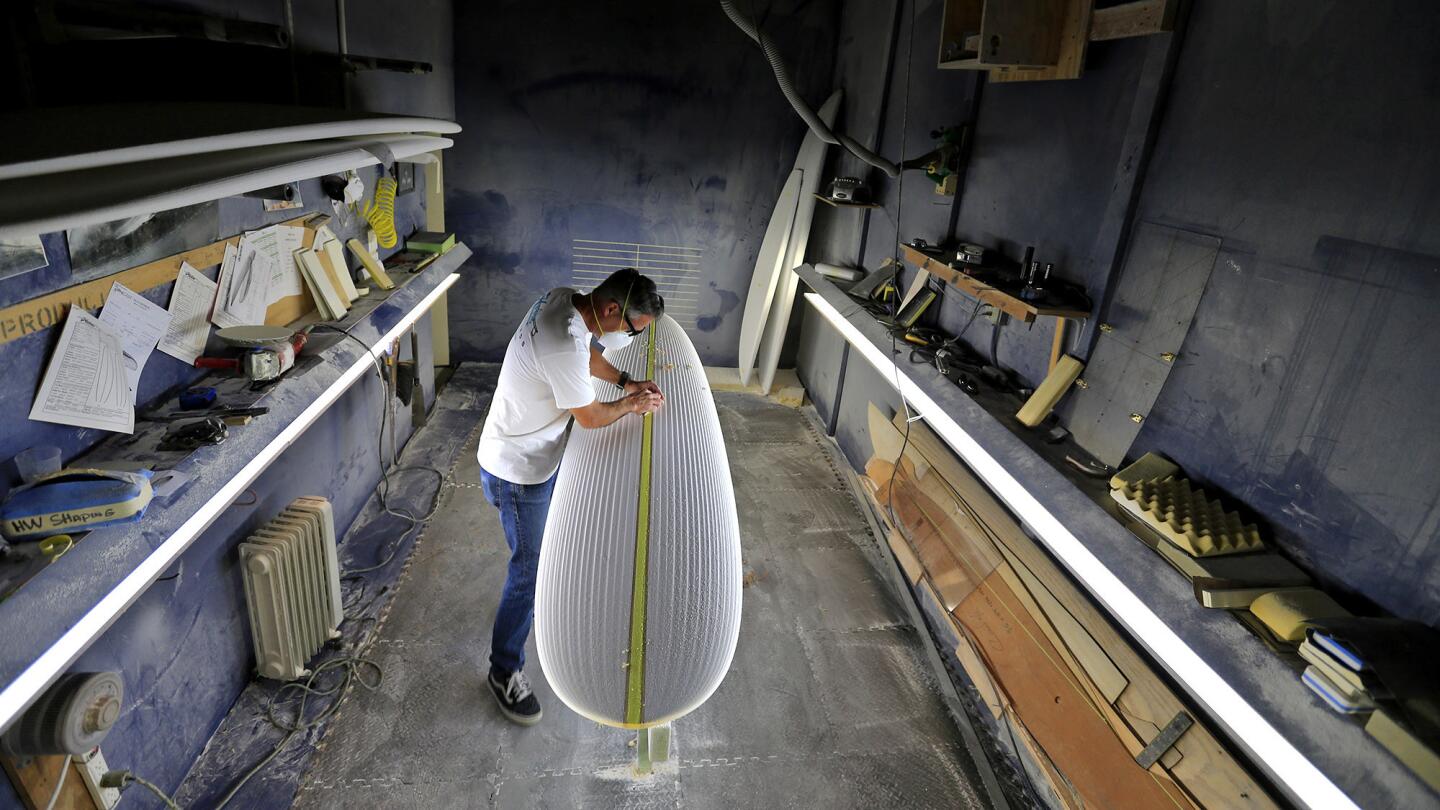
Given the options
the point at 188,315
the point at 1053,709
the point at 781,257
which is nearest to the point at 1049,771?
the point at 1053,709

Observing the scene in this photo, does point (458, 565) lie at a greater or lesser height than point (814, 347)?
lesser

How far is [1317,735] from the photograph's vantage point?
1064 millimetres

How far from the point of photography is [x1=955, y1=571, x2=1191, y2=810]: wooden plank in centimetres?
173

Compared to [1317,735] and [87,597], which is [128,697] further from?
[1317,735]

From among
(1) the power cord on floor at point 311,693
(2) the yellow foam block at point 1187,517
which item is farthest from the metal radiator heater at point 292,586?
(2) the yellow foam block at point 1187,517

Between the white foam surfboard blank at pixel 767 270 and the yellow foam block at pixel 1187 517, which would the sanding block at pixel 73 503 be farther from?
the white foam surfboard blank at pixel 767 270

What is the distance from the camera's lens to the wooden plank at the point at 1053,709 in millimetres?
1729

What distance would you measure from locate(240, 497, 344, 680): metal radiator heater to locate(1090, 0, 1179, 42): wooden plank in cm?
295

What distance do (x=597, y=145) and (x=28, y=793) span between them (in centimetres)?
448

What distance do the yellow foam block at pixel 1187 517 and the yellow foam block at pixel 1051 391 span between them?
1.33ft

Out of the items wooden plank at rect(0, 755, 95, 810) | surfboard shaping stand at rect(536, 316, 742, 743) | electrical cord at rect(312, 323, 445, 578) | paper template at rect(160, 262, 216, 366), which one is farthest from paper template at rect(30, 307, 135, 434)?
electrical cord at rect(312, 323, 445, 578)

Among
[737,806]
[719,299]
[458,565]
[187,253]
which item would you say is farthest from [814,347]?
[187,253]

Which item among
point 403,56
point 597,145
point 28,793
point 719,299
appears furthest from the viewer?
point 719,299

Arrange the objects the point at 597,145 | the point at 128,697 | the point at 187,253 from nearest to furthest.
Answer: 1. the point at 128,697
2. the point at 187,253
3. the point at 597,145
